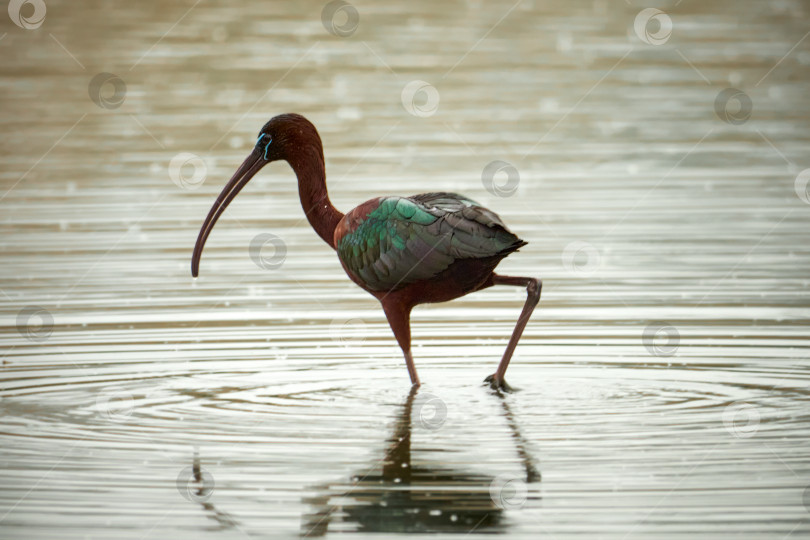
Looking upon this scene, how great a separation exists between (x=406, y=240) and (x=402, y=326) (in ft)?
1.84

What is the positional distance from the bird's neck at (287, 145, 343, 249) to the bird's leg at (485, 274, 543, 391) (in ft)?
3.57

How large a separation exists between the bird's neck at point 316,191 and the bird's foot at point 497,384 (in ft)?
4.24

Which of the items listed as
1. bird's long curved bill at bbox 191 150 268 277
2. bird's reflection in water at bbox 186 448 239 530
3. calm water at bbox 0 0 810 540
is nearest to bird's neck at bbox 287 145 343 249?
bird's long curved bill at bbox 191 150 268 277

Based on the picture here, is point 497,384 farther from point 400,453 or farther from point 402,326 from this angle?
point 400,453

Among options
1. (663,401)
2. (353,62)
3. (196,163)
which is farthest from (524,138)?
(663,401)

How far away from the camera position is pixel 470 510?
6.55 meters

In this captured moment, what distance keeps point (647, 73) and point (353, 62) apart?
4.81m

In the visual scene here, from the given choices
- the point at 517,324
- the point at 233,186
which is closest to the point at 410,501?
the point at 517,324

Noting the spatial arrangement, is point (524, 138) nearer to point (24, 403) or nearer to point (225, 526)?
point (24, 403)

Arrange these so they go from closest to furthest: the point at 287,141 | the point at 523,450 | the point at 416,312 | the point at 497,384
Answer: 1. the point at 523,450
2. the point at 497,384
3. the point at 287,141
4. the point at 416,312

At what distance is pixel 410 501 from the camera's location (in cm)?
670

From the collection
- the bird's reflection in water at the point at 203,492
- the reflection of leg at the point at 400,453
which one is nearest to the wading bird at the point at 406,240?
the reflection of leg at the point at 400,453

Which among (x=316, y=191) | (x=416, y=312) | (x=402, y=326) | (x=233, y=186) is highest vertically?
(x=416, y=312)

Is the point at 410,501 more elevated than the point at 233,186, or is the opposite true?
the point at 233,186
